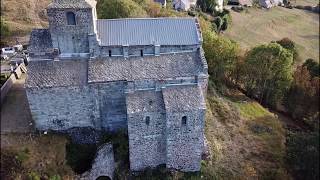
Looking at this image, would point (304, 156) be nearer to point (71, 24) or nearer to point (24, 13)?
point (71, 24)

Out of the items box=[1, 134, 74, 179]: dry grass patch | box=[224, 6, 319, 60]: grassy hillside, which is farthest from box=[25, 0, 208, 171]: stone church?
box=[224, 6, 319, 60]: grassy hillside

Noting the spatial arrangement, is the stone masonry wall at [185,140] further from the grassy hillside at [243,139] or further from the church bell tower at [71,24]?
the church bell tower at [71,24]

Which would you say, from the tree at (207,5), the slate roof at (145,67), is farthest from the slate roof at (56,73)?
the tree at (207,5)

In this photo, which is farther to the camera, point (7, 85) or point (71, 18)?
point (7, 85)

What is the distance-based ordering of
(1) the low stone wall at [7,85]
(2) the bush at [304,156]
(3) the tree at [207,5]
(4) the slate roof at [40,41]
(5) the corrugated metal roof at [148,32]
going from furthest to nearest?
(3) the tree at [207,5]
(2) the bush at [304,156]
(5) the corrugated metal roof at [148,32]
(4) the slate roof at [40,41]
(1) the low stone wall at [7,85]

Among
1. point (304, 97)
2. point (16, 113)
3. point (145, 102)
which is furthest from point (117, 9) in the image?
point (304, 97)

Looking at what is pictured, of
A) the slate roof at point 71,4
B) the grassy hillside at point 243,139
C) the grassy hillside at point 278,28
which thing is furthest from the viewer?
the grassy hillside at point 278,28
